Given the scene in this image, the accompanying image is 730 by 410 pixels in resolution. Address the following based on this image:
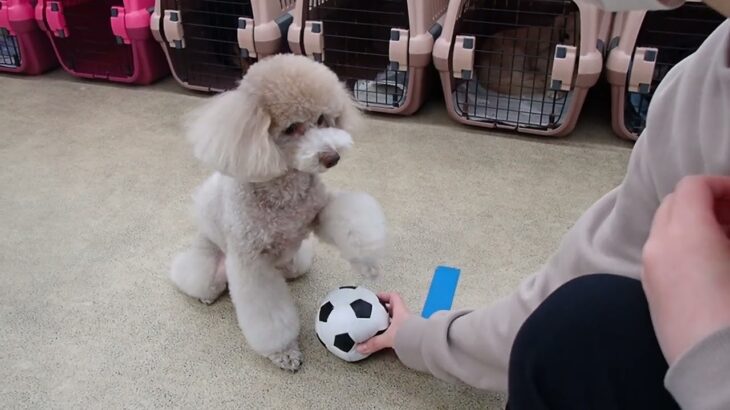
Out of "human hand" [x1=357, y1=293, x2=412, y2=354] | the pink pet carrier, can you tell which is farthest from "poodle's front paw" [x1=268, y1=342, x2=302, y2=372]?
the pink pet carrier

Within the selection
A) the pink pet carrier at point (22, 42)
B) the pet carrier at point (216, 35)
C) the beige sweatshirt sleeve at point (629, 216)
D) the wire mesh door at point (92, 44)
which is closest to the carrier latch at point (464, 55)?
the pet carrier at point (216, 35)

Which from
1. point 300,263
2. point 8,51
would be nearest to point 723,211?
point 300,263

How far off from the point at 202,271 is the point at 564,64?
1164mm

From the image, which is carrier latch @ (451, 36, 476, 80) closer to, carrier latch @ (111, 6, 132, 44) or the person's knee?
carrier latch @ (111, 6, 132, 44)

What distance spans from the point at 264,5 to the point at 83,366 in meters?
1.30

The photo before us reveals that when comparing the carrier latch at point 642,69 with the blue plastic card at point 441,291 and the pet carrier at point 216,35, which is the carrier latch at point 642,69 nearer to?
the blue plastic card at point 441,291

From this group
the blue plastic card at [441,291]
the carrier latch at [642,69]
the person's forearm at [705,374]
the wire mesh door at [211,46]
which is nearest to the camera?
the person's forearm at [705,374]

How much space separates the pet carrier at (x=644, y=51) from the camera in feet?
5.60

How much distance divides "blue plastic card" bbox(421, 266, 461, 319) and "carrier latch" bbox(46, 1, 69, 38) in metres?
Result: 1.73

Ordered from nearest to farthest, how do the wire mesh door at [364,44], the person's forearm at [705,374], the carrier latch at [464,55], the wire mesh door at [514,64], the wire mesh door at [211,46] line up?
the person's forearm at [705,374] < the carrier latch at [464,55] < the wire mesh door at [514,64] < the wire mesh door at [364,44] < the wire mesh door at [211,46]

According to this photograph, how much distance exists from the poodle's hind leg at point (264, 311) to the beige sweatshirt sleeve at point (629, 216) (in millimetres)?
259

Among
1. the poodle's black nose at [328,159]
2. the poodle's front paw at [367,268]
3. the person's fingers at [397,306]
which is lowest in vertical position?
the person's fingers at [397,306]

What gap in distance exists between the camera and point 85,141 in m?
1.90

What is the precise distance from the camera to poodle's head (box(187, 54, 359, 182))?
3.04 ft
